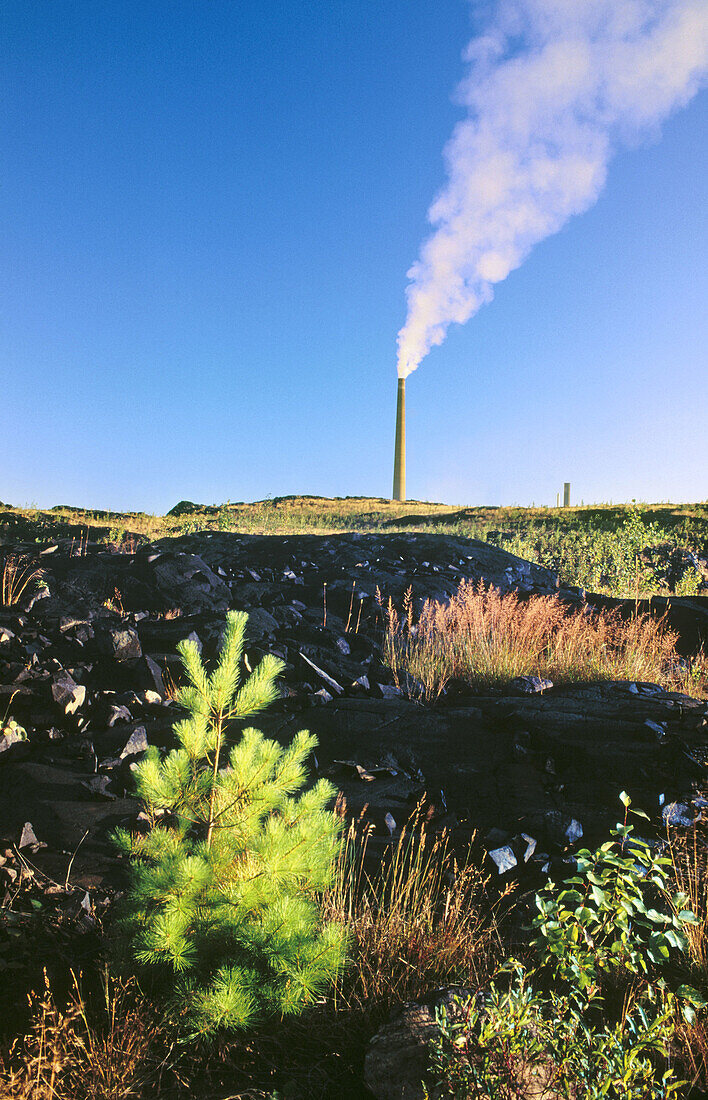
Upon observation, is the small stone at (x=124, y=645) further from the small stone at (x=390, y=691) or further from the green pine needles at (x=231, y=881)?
the green pine needles at (x=231, y=881)

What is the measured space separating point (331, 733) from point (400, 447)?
42.6 meters

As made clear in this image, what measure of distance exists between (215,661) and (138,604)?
265cm

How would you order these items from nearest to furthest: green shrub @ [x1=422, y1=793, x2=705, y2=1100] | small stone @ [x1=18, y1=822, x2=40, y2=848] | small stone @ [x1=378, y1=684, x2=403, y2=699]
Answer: green shrub @ [x1=422, y1=793, x2=705, y2=1100], small stone @ [x1=18, y1=822, x2=40, y2=848], small stone @ [x1=378, y1=684, x2=403, y2=699]

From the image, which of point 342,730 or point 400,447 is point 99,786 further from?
point 400,447

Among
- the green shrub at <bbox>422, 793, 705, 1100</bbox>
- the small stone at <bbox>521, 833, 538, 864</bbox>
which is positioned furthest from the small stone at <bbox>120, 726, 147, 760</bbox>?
the green shrub at <bbox>422, 793, 705, 1100</bbox>

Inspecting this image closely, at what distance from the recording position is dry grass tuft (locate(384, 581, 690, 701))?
711 centimetres

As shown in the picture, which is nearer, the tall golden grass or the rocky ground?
the tall golden grass

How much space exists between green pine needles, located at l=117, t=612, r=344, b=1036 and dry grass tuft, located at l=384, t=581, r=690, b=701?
14.1ft

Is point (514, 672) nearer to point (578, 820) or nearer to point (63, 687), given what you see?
point (578, 820)

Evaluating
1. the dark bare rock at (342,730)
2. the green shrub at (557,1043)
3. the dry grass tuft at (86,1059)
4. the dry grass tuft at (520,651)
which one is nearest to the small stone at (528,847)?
the dark bare rock at (342,730)

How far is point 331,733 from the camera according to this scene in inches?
228

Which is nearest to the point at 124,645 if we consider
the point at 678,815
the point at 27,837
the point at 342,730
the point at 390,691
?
the point at 342,730

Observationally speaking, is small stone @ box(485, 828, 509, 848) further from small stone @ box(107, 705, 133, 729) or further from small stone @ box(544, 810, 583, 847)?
small stone @ box(107, 705, 133, 729)


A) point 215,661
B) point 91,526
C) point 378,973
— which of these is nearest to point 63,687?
point 215,661
